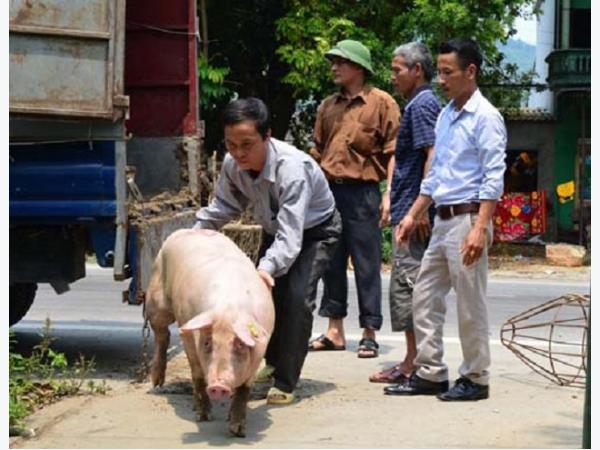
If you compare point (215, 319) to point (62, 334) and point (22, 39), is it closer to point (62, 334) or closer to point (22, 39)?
point (22, 39)

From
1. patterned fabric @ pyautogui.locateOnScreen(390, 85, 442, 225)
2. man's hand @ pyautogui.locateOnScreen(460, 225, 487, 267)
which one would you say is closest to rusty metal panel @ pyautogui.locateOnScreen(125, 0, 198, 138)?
patterned fabric @ pyautogui.locateOnScreen(390, 85, 442, 225)

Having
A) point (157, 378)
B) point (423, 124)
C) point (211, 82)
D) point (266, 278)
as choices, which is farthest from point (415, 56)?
point (211, 82)

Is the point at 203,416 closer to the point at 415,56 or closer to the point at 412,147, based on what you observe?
the point at 412,147

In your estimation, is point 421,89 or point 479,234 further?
point 421,89

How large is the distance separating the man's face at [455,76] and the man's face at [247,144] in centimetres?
98

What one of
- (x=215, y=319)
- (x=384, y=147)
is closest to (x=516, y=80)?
(x=384, y=147)

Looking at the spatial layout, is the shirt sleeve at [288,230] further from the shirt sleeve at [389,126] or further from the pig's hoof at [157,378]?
the shirt sleeve at [389,126]

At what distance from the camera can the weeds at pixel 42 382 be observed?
6921 millimetres

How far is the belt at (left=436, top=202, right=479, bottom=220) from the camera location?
675cm

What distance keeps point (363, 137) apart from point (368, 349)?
1.38 metres

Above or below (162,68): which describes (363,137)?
below

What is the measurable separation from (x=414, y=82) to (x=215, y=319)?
251cm

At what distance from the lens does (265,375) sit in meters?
7.40

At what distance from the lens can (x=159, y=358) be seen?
736 cm
